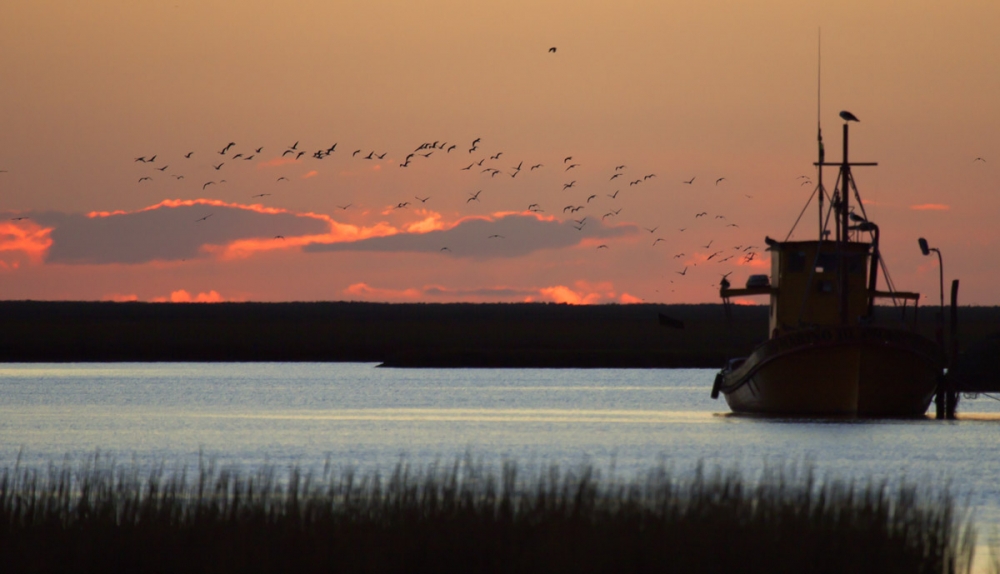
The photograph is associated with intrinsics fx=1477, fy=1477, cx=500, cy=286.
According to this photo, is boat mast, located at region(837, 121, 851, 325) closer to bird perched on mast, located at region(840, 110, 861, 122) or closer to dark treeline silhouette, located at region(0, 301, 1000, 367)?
bird perched on mast, located at region(840, 110, 861, 122)

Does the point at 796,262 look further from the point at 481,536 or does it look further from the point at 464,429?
the point at 481,536

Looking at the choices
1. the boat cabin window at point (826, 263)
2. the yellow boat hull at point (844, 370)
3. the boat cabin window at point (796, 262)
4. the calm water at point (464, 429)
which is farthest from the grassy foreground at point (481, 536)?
the boat cabin window at point (796, 262)

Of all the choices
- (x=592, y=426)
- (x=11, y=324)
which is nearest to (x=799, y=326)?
(x=592, y=426)

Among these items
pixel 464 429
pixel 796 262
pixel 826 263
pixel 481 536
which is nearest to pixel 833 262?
pixel 826 263

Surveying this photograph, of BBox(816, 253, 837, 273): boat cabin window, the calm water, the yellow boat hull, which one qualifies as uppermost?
BBox(816, 253, 837, 273): boat cabin window

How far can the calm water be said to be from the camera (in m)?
41.5

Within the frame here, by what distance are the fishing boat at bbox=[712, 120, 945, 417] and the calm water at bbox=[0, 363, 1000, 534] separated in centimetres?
130

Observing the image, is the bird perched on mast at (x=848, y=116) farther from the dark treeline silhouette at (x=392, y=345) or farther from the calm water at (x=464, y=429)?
the dark treeline silhouette at (x=392, y=345)

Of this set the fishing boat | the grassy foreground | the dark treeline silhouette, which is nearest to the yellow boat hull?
the fishing boat

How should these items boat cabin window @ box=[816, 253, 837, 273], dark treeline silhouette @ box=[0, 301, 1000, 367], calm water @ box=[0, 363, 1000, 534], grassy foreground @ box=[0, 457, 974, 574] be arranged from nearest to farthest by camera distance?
grassy foreground @ box=[0, 457, 974, 574] → calm water @ box=[0, 363, 1000, 534] → boat cabin window @ box=[816, 253, 837, 273] → dark treeline silhouette @ box=[0, 301, 1000, 367]

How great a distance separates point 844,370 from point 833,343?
70.5 inches

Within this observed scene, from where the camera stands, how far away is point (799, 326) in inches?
2205

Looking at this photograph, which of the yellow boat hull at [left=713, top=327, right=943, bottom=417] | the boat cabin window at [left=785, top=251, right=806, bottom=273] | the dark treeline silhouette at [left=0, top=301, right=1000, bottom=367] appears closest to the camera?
the yellow boat hull at [left=713, top=327, right=943, bottom=417]

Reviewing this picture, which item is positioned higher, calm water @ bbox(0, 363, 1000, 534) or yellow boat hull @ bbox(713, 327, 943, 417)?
yellow boat hull @ bbox(713, 327, 943, 417)
